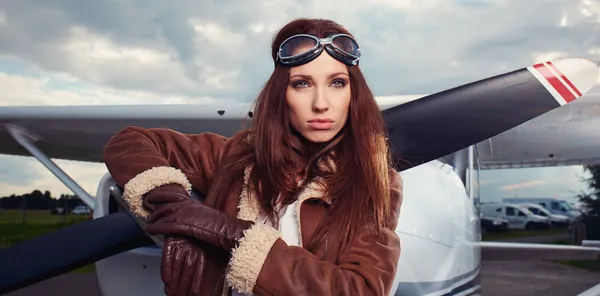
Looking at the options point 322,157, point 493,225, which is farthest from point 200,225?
point 493,225

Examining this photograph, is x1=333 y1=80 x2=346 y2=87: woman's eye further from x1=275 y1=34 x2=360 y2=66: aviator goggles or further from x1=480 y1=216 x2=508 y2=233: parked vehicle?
x1=480 y1=216 x2=508 y2=233: parked vehicle

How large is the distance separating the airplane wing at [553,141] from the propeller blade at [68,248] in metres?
3.95

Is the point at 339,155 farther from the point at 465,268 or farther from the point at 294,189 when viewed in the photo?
the point at 465,268

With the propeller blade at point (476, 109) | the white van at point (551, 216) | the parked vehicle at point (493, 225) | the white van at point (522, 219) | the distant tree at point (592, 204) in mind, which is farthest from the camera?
the white van at point (551, 216)

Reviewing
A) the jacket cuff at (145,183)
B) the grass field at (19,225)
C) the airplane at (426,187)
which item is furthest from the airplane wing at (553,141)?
the grass field at (19,225)

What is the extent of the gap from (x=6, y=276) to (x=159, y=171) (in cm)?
105

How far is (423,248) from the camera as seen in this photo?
2.39 metres

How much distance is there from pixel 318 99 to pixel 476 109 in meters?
1.11

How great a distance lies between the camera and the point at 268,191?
4.38ft

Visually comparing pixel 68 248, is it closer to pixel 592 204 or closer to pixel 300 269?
pixel 300 269

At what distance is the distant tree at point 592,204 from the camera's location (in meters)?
16.9

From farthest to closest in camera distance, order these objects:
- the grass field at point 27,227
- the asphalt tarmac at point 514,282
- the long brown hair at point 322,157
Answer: the grass field at point 27,227 < the asphalt tarmac at point 514,282 < the long brown hair at point 322,157

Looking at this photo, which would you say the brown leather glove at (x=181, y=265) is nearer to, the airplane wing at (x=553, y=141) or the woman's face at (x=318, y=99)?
the woman's face at (x=318, y=99)

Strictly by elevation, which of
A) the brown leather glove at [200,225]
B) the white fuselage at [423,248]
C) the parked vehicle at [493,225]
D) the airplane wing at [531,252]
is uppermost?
the brown leather glove at [200,225]
